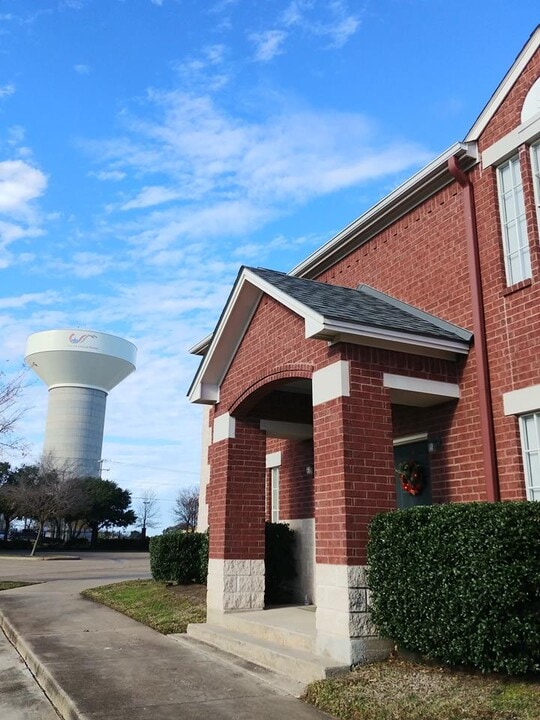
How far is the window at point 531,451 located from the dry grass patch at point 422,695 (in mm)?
2450

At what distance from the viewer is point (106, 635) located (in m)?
9.41

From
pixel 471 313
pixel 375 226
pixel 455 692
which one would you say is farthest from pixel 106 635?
pixel 375 226

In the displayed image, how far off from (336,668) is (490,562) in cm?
204

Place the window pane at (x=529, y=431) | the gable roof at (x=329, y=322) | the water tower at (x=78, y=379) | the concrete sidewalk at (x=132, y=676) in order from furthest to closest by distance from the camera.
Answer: the water tower at (x=78, y=379), the gable roof at (x=329, y=322), the window pane at (x=529, y=431), the concrete sidewalk at (x=132, y=676)

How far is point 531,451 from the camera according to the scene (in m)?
7.60

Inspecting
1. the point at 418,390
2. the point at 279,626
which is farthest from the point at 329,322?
the point at 279,626

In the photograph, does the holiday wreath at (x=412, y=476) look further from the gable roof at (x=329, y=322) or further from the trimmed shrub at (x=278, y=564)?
the trimmed shrub at (x=278, y=564)

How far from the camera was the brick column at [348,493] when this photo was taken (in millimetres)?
6828

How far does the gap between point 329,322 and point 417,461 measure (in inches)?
117

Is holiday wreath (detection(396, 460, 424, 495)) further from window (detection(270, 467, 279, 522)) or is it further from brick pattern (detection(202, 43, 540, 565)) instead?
window (detection(270, 467, 279, 522))

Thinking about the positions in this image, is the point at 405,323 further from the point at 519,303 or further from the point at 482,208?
the point at 482,208

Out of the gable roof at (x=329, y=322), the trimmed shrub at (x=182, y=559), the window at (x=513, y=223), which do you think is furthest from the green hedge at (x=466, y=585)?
the trimmed shrub at (x=182, y=559)

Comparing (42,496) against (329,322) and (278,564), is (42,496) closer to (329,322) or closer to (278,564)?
(278,564)

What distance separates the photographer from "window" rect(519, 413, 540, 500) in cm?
749
